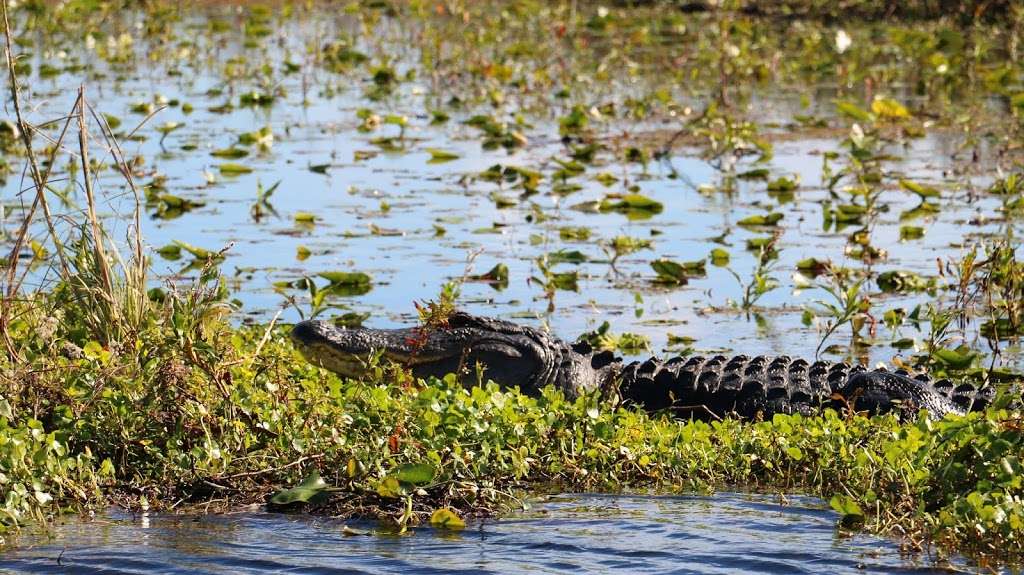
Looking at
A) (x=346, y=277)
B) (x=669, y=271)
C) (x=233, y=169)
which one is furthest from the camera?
(x=233, y=169)

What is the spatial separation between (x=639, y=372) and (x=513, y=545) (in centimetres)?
175

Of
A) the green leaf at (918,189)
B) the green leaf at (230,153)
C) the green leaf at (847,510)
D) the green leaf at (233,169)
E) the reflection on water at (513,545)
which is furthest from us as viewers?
the green leaf at (230,153)

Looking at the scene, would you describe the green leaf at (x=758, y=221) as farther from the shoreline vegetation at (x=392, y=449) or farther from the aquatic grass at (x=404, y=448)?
the aquatic grass at (x=404, y=448)

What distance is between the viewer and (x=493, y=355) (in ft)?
17.9

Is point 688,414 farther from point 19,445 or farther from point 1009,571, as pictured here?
point 19,445

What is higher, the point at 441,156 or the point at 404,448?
the point at 441,156

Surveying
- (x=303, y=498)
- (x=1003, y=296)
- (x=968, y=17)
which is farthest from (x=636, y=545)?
(x=968, y=17)

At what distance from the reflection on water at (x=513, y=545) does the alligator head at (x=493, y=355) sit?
1.44 metres

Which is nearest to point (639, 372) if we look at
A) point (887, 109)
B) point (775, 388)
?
point (775, 388)

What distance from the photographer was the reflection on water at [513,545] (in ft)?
11.6

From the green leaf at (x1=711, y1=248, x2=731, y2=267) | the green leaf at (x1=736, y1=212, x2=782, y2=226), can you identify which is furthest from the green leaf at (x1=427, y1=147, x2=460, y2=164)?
the green leaf at (x1=711, y1=248, x2=731, y2=267)

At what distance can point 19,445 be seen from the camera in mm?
3807

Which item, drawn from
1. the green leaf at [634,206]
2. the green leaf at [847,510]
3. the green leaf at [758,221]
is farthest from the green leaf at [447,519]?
the green leaf at [634,206]

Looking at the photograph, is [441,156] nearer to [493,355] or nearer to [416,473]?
[493,355]
